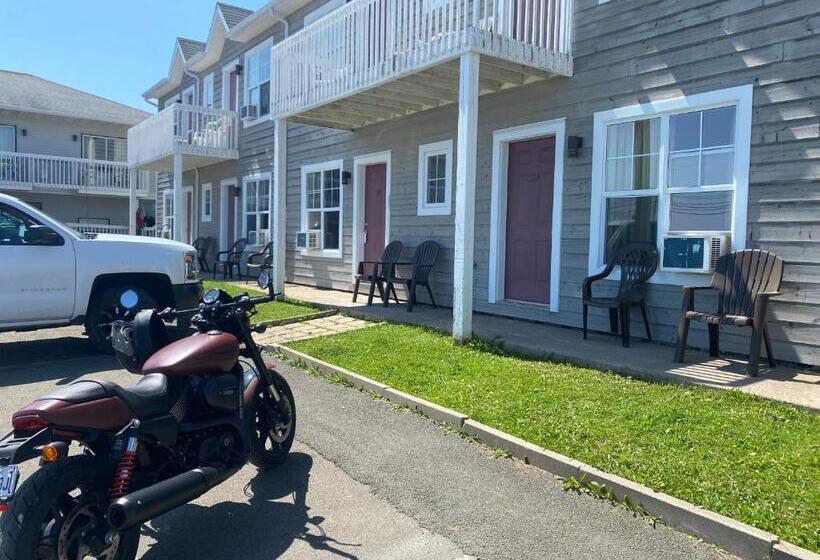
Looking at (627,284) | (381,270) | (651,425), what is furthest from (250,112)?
(651,425)

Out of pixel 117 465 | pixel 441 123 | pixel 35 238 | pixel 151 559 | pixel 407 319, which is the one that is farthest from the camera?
pixel 441 123

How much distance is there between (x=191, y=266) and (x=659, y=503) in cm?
618

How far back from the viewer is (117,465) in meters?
2.77

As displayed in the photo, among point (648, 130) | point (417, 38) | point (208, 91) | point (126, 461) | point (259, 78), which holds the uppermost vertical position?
point (208, 91)

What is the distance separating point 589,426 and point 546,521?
47.4 inches

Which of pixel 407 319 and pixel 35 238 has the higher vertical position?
pixel 35 238

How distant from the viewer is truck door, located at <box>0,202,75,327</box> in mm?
6574

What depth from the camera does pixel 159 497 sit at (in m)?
2.78

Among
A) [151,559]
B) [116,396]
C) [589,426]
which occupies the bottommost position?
[151,559]

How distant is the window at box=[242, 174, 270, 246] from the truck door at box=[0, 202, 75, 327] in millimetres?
8234

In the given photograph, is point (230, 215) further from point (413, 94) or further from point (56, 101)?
point (56, 101)

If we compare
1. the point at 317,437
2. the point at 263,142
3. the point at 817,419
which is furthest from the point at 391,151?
the point at 817,419

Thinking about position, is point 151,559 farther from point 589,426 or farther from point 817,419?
point 817,419

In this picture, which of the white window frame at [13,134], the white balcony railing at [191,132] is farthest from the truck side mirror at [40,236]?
the white window frame at [13,134]
